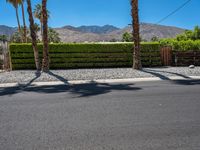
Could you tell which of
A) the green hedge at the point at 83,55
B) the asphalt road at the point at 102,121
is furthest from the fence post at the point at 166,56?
the asphalt road at the point at 102,121

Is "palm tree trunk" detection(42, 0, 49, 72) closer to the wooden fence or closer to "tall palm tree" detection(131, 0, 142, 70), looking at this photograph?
"tall palm tree" detection(131, 0, 142, 70)

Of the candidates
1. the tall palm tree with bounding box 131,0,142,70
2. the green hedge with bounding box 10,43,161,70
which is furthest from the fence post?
the tall palm tree with bounding box 131,0,142,70

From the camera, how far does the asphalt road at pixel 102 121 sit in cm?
534

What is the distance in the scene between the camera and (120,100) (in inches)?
375

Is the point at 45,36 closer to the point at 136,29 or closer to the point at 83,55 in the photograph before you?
the point at 83,55

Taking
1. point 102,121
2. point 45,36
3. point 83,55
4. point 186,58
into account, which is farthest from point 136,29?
point 102,121

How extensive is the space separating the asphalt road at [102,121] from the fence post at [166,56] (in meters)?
13.0

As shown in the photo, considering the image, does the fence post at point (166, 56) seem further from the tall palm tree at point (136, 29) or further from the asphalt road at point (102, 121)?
the asphalt road at point (102, 121)

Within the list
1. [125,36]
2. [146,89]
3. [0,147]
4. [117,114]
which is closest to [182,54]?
[146,89]

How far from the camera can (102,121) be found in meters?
6.86

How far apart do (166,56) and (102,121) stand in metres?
17.7

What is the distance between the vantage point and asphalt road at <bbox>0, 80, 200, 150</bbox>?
17.5 ft

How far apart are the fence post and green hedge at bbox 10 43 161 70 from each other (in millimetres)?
782

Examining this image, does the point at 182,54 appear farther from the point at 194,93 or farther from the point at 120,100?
the point at 120,100
